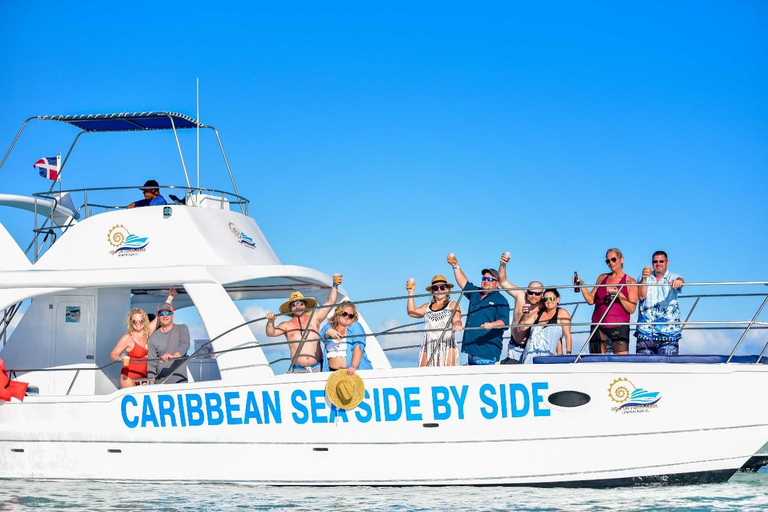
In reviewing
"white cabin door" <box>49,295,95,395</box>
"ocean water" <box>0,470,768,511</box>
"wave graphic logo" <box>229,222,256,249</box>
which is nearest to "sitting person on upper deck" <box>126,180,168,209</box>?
"wave graphic logo" <box>229,222,256,249</box>

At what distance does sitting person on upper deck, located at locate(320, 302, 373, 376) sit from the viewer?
30.3ft

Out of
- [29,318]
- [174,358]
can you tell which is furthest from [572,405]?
[29,318]

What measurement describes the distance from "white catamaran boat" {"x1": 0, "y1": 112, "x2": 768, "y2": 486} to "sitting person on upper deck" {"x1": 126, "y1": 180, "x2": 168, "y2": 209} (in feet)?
1.22

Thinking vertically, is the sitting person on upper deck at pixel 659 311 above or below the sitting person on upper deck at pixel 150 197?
below

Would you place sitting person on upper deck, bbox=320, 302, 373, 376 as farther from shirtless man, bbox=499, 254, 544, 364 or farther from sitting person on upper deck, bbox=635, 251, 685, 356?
sitting person on upper deck, bbox=635, 251, 685, 356

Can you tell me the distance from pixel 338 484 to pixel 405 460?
0.72m

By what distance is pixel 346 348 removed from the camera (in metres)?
9.39

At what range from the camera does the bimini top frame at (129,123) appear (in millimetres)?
11836

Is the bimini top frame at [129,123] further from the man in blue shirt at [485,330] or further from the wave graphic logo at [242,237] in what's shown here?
the man in blue shirt at [485,330]

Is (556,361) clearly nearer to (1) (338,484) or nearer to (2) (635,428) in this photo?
(2) (635,428)

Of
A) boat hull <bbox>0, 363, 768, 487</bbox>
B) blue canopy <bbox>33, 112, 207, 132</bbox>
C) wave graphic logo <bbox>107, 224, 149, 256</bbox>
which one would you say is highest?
blue canopy <bbox>33, 112, 207, 132</bbox>

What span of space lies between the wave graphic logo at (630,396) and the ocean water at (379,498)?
0.78 meters

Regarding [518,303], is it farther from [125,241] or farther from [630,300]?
[125,241]

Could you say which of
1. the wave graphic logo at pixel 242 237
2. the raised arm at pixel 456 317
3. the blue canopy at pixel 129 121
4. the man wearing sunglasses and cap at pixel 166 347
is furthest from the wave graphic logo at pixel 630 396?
the blue canopy at pixel 129 121
